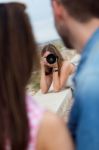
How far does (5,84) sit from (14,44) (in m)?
0.12

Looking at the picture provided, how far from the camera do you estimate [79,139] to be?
4.74ft

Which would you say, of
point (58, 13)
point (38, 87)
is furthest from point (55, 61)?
point (58, 13)

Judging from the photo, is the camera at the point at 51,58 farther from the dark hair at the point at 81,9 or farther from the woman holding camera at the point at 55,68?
the dark hair at the point at 81,9

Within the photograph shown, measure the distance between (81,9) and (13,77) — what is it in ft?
1.03

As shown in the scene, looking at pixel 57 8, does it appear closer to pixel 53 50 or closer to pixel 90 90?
pixel 90 90

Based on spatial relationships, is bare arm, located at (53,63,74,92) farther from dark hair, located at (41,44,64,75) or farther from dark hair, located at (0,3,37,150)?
dark hair, located at (0,3,37,150)

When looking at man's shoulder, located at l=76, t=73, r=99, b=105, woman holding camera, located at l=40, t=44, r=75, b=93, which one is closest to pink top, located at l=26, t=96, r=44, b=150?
man's shoulder, located at l=76, t=73, r=99, b=105

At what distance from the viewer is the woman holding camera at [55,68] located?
566 cm

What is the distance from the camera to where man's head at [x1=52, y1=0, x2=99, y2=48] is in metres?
1.50

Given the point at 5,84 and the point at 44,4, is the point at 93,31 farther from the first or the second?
the point at 44,4

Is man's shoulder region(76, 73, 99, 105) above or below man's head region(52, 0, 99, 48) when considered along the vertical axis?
below

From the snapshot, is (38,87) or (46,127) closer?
(46,127)

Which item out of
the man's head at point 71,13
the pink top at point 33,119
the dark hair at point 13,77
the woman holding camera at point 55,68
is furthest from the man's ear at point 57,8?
the woman holding camera at point 55,68

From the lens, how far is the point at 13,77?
1.38 m
